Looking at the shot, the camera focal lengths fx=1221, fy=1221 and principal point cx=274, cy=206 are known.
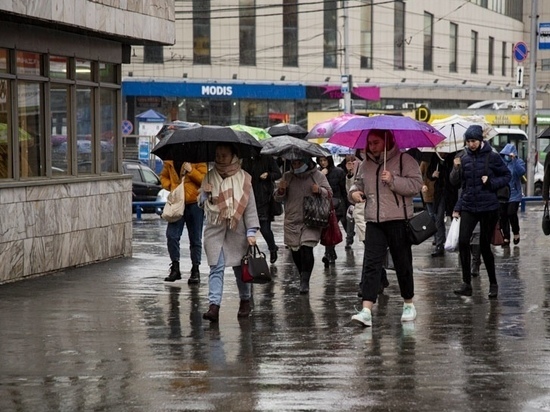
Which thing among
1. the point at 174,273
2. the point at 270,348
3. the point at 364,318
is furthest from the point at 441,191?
the point at 270,348

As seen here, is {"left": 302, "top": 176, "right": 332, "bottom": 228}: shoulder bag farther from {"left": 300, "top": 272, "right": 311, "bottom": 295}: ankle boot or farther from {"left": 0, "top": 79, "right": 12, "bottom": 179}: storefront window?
{"left": 0, "top": 79, "right": 12, "bottom": 179}: storefront window

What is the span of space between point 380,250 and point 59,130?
6.00 meters

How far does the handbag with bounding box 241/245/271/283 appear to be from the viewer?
34.8ft

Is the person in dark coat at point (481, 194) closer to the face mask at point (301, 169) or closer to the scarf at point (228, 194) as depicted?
the face mask at point (301, 169)

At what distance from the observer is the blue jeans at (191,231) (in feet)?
45.5

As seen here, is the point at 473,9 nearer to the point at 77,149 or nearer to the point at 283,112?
the point at 283,112

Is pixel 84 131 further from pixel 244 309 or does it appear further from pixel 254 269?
pixel 254 269

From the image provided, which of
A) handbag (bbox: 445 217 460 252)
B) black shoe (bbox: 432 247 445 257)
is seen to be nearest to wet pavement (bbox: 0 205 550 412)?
handbag (bbox: 445 217 460 252)

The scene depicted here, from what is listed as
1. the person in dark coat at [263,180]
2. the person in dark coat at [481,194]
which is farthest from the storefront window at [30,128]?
the person in dark coat at [481,194]

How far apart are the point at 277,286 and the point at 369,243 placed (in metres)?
3.30

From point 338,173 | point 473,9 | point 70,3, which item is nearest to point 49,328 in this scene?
point 70,3

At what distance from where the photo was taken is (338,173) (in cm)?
1766

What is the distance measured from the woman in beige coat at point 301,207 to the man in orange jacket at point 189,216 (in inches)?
43.3

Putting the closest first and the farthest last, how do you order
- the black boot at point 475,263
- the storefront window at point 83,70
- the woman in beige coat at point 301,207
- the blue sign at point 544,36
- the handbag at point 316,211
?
the handbag at point 316,211, the woman in beige coat at point 301,207, the black boot at point 475,263, the storefront window at point 83,70, the blue sign at point 544,36
